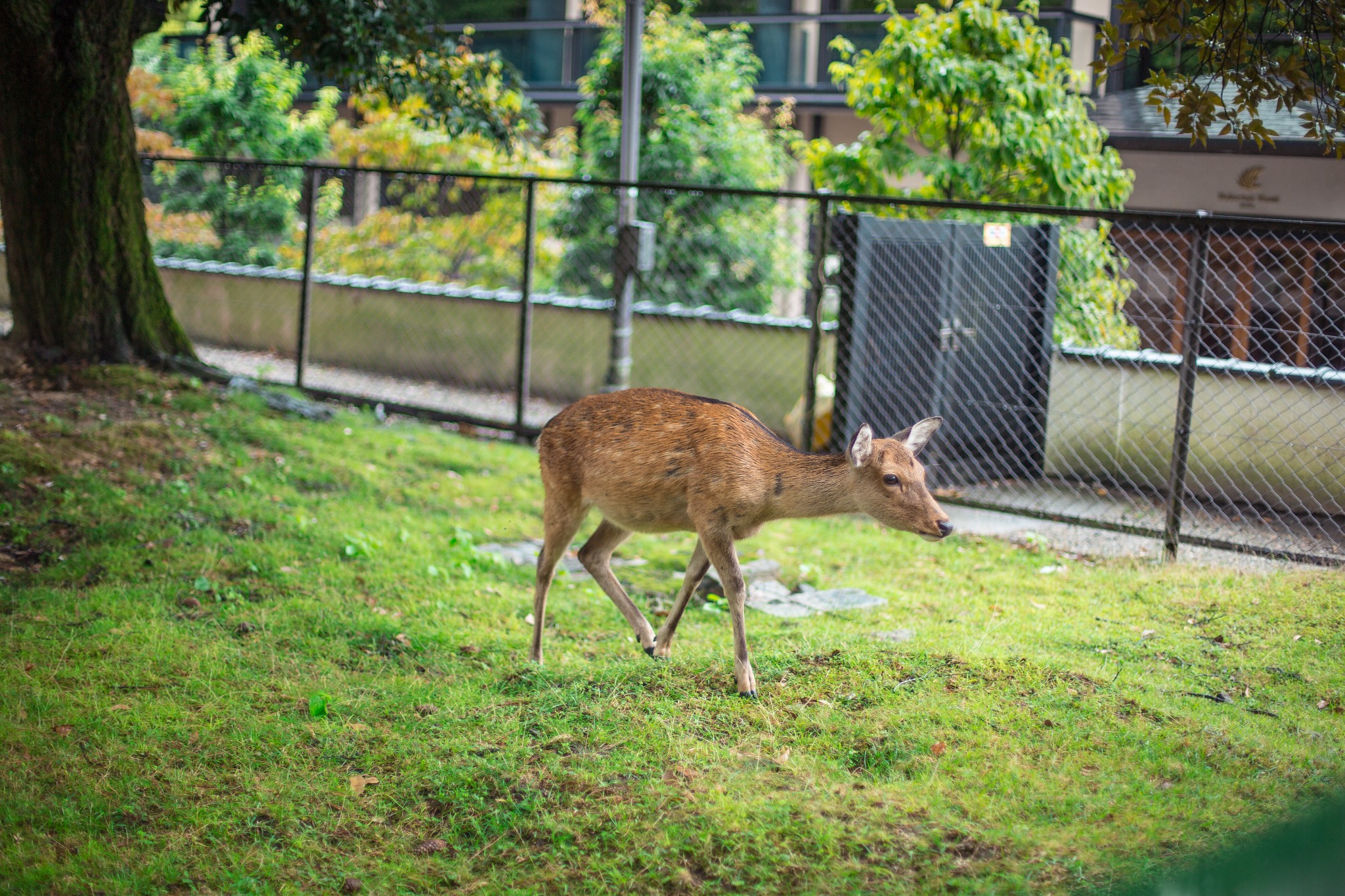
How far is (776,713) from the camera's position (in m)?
4.41

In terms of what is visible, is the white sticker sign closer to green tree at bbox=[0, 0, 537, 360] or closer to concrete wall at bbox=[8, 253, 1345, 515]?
concrete wall at bbox=[8, 253, 1345, 515]

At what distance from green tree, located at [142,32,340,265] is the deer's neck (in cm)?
1277

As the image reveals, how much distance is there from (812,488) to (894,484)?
35 cm

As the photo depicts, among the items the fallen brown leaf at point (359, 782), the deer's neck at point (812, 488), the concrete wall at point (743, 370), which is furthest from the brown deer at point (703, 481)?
the concrete wall at point (743, 370)

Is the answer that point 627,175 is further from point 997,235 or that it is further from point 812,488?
point 812,488

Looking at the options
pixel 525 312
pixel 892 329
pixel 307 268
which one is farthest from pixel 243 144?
pixel 892 329

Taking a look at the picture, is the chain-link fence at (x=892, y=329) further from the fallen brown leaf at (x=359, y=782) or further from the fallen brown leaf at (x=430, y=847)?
the fallen brown leaf at (x=430, y=847)

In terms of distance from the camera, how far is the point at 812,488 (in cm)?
475

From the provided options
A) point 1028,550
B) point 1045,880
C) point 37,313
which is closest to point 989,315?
point 1028,550

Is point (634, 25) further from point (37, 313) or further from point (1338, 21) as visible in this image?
point (1338, 21)

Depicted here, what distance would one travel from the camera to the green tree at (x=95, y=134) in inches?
332

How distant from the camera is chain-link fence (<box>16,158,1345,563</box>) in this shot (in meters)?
7.98

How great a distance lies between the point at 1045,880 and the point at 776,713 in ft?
4.55

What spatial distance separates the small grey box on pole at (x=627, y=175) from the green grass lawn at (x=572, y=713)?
3.18 metres
